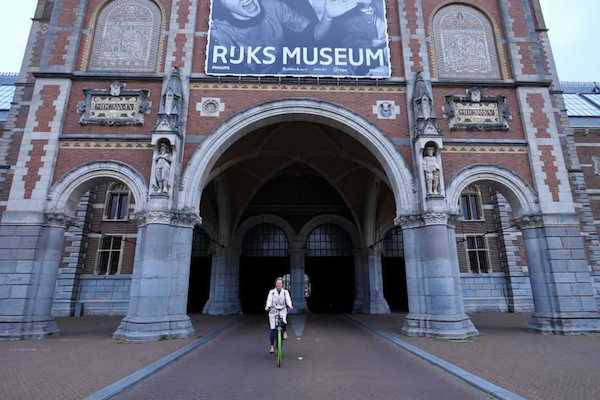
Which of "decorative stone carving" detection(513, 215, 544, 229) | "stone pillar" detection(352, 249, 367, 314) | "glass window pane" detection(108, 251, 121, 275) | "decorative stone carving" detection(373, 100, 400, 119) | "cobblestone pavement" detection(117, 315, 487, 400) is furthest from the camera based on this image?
"stone pillar" detection(352, 249, 367, 314)

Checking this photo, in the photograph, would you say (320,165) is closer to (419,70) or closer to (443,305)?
(419,70)

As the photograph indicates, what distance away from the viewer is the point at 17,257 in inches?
418

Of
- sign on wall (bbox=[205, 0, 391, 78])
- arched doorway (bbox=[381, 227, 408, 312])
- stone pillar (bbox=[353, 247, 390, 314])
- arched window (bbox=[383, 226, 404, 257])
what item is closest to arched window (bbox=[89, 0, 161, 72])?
sign on wall (bbox=[205, 0, 391, 78])

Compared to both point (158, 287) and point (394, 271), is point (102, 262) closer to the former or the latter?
point (158, 287)

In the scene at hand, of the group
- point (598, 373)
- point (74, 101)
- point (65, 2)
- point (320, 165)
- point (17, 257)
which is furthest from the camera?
point (320, 165)

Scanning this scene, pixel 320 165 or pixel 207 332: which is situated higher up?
pixel 320 165

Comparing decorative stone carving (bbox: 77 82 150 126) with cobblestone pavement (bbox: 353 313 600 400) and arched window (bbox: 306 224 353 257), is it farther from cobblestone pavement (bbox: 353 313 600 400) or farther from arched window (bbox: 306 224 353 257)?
arched window (bbox: 306 224 353 257)

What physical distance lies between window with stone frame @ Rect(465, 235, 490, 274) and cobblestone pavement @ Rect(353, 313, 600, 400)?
9371 mm

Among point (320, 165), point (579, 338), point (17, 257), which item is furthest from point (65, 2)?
point (579, 338)

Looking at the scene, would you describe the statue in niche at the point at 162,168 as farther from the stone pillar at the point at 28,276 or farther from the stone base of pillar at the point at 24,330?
the stone base of pillar at the point at 24,330

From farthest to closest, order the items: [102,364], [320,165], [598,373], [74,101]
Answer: [320,165]
[74,101]
[102,364]
[598,373]

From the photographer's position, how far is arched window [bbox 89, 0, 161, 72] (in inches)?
514

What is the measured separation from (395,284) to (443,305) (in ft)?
38.8

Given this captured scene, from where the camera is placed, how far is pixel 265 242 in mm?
22172
